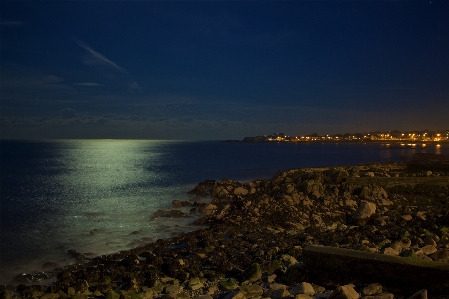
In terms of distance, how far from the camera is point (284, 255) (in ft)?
29.0

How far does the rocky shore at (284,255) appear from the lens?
6.47 meters

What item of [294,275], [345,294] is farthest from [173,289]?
[345,294]

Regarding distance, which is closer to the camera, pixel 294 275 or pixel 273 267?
pixel 294 275

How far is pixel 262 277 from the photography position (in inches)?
307

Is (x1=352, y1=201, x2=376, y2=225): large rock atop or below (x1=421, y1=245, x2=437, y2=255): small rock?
below

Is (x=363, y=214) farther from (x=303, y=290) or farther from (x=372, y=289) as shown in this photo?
(x=303, y=290)

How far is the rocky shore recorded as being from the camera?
6.47m

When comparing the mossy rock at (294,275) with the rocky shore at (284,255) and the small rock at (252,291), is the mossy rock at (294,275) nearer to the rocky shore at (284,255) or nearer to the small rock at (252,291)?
the rocky shore at (284,255)

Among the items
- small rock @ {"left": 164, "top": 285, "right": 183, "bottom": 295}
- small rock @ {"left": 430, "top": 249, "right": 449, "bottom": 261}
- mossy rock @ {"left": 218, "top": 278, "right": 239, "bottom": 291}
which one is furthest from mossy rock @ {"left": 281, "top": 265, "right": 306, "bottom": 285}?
small rock @ {"left": 430, "top": 249, "right": 449, "bottom": 261}

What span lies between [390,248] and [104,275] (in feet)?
23.6

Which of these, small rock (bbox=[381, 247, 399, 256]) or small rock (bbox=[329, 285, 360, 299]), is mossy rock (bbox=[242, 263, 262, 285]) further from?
small rock (bbox=[381, 247, 399, 256])

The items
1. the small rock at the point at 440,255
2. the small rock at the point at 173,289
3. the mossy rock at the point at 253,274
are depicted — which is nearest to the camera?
the small rock at the point at 173,289

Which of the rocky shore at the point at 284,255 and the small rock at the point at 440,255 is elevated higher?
the small rock at the point at 440,255

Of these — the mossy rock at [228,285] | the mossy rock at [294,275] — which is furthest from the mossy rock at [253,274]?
the mossy rock at [294,275]
